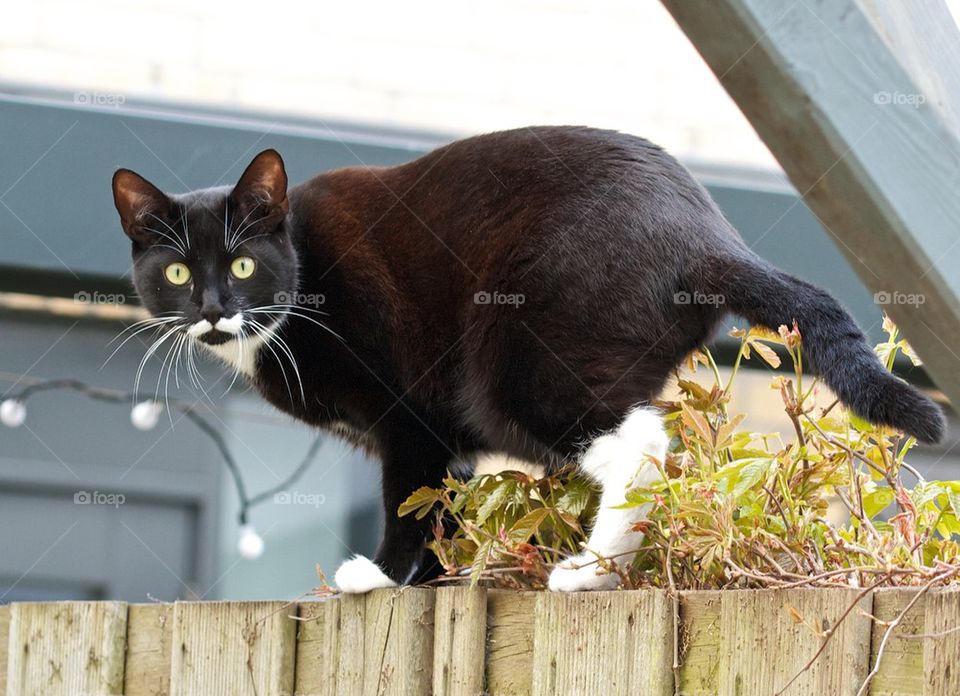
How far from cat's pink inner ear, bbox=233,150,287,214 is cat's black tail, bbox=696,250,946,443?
1.05 metres

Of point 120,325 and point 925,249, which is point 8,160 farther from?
point 925,249

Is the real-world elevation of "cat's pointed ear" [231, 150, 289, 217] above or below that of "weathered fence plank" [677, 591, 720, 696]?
above


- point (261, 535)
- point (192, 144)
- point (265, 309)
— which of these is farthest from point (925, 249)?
point (261, 535)

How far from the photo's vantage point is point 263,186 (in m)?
2.62

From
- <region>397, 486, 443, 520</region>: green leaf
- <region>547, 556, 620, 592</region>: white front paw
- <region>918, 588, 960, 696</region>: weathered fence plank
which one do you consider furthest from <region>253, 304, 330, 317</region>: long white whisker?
<region>918, 588, 960, 696</region>: weathered fence plank

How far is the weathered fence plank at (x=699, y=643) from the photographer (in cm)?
144

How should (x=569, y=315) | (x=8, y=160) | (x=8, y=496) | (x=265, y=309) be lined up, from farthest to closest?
(x=8, y=496) < (x=8, y=160) < (x=265, y=309) < (x=569, y=315)

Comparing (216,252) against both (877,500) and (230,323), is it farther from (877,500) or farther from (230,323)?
(877,500)

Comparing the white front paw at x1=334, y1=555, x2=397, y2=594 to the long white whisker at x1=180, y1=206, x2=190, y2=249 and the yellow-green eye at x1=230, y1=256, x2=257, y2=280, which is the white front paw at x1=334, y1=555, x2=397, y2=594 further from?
the long white whisker at x1=180, y1=206, x2=190, y2=249

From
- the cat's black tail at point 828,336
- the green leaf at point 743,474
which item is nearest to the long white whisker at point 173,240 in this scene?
the cat's black tail at point 828,336

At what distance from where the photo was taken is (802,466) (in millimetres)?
1708

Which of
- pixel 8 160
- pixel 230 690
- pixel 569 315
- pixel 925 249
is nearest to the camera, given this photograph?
pixel 925 249

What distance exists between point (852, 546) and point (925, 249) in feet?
1.75

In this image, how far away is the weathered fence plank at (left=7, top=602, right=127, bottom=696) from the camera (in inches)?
103
